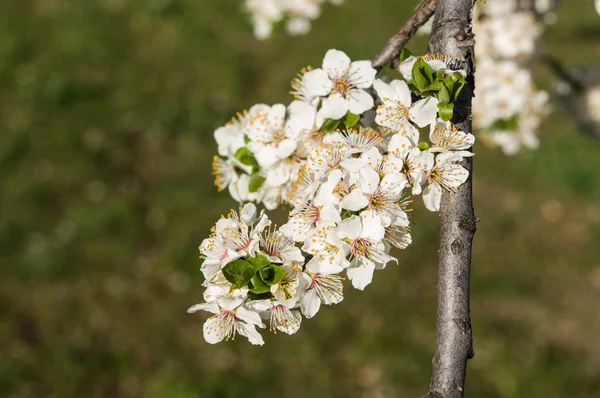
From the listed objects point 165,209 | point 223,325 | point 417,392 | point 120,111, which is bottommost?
point 223,325

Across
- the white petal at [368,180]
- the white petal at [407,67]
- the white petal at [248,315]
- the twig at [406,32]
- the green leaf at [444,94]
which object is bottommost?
the white petal at [248,315]

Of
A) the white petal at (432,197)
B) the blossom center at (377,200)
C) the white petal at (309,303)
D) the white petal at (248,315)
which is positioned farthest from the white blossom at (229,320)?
the white petal at (432,197)

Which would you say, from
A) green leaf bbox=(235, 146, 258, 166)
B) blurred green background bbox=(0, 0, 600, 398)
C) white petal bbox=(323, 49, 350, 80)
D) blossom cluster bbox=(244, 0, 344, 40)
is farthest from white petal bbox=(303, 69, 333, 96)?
blurred green background bbox=(0, 0, 600, 398)

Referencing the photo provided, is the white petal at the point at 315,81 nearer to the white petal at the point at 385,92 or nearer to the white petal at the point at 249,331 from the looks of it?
the white petal at the point at 385,92

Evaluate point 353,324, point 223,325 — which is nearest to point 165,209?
point 353,324

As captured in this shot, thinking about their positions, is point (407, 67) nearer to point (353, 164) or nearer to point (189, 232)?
point (353, 164)

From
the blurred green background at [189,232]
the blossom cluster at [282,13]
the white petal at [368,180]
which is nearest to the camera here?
the white petal at [368,180]

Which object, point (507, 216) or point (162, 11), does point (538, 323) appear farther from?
point (162, 11)
